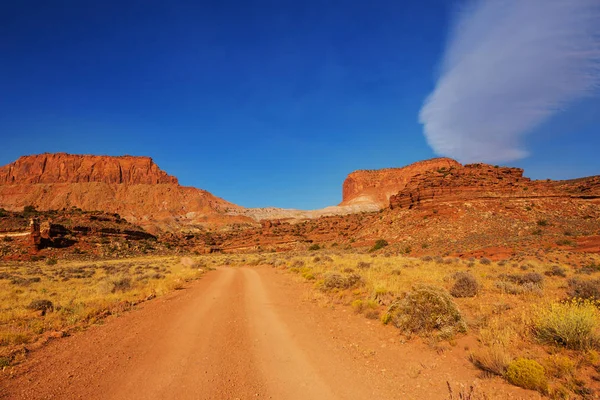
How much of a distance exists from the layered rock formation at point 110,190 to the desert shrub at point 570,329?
364 ft

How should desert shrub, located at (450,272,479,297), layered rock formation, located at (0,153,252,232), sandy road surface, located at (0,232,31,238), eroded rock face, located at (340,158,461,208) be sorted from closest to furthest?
1. desert shrub, located at (450,272,479,297)
2. sandy road surface, located at (0,232,31,238)
3. layered rock formation, located at (0,153,252,232)
4. eroded rock face, located at (340,158,461,208)

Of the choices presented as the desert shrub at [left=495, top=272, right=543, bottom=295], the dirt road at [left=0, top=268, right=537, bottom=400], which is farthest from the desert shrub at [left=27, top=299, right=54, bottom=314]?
the desert shrub at [left=495, top=272, right=543, bottom=295]

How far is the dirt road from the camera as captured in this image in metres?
4.87

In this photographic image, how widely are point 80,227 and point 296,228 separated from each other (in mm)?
42388

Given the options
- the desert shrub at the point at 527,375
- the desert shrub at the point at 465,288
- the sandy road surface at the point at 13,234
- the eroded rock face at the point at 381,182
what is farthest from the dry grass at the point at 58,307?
the eroded rock face at the point at 381,182

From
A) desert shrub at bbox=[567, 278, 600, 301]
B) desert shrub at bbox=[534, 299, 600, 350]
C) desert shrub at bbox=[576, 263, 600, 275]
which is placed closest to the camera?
desert shrub at bbox=[534, 299, 600, 350]

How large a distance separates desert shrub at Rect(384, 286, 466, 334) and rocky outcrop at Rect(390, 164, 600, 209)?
132 ft

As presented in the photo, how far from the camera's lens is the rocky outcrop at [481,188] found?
142 feet

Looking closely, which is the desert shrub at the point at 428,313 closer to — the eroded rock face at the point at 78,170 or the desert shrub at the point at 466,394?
the desert shrub at the point at 466,394

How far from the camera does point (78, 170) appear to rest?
147750mm

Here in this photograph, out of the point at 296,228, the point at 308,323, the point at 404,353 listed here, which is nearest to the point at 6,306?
the point at 308,323

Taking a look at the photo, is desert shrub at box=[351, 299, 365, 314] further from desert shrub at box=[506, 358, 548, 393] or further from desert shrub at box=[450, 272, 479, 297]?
desert shrub at box=[506, 358, 548, 393]

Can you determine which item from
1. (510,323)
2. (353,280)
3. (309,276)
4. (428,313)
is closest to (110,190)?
(309,276)

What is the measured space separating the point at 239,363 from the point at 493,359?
4421mm
